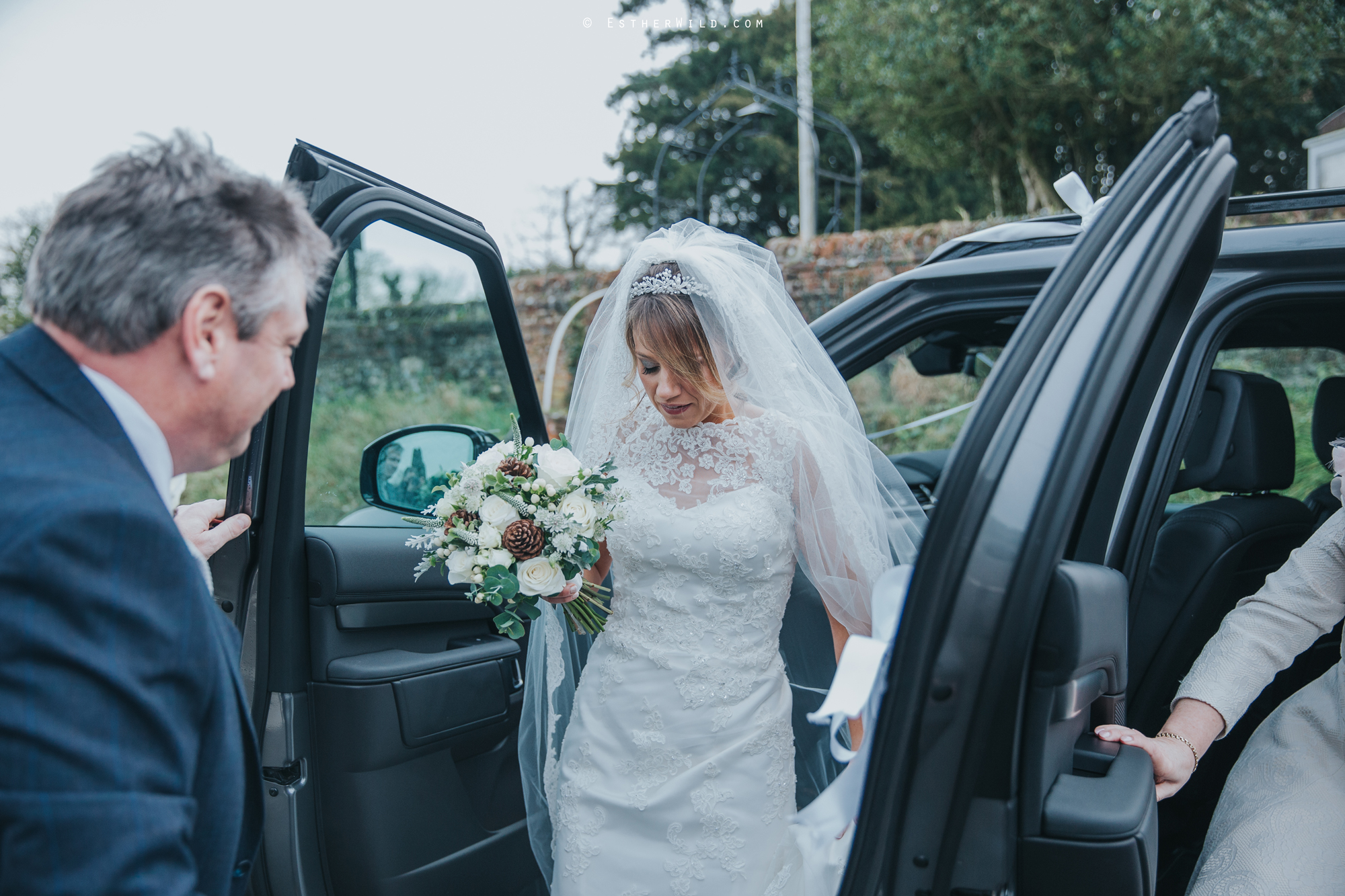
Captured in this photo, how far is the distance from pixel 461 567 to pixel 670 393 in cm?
67

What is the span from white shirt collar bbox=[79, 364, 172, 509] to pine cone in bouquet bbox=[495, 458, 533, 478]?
0.91 meters

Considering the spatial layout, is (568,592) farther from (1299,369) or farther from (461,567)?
(1299,369)

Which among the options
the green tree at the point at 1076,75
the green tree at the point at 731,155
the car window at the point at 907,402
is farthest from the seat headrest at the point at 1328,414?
the green tree at the point at 731,155

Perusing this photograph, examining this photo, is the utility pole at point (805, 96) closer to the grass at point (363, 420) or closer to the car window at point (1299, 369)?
the grass at point (363, 420)

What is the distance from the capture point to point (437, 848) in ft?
6.76

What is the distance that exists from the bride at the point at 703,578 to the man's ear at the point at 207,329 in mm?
1189

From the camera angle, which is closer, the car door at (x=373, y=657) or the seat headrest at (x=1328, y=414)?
the car door at (x=373, y=657)

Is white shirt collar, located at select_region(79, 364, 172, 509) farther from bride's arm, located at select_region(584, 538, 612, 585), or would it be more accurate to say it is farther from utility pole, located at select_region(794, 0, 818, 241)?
utility pole, located at select_region(794, 0, 818, 241)

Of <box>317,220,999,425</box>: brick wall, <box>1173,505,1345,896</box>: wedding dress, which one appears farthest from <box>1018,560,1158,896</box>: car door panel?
<box>317,220,999,425</box>: brick wall

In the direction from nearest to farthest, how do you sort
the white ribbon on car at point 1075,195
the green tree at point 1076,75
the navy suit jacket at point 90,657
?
1. the navy suit jacket at point 90,657
2. the white ribbon on car at point 1075,195
3. the green tree at point 1076,75

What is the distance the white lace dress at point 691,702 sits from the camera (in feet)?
6.34

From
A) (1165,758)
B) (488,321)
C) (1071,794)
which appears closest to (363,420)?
(488,321)

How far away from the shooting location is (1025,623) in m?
1.09

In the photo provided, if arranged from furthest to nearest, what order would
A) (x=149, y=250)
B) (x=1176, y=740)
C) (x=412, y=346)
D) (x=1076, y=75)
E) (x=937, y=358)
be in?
(x=1076, y=75)
(x=412, y=346)
(x=937, y=358)
(x=1176, y=740)
(x=149, y=250)
